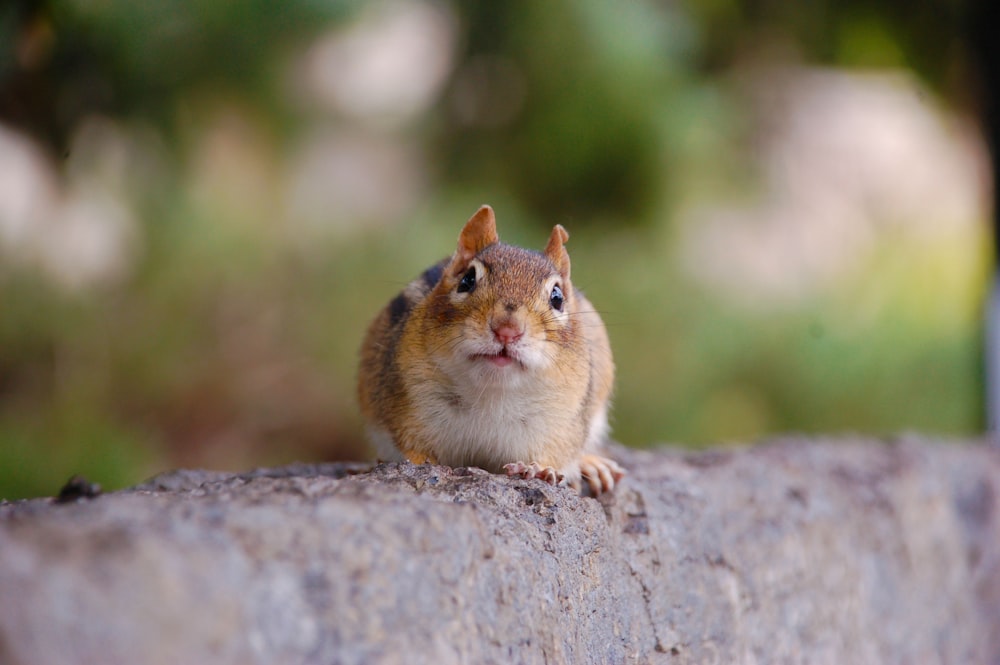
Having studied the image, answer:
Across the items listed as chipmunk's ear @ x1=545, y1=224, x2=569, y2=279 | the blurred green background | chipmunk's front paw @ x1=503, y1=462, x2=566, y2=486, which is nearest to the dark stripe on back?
chipmunk's ear @ x1=545, y1=224, x2=569, y2=279

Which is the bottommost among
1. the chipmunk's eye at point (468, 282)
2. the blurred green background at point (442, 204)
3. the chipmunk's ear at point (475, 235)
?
the chipmunk's eye at point (468, 282)

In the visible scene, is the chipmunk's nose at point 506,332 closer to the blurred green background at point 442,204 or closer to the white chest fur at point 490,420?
→ the white chest fur at point 490,420

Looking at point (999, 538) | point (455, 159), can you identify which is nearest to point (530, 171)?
point (455, 159)

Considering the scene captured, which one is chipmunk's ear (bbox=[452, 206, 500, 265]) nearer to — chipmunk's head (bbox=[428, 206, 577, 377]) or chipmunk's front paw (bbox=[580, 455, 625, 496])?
chipmunk's head (bbox=[428, 206, 577, 377])

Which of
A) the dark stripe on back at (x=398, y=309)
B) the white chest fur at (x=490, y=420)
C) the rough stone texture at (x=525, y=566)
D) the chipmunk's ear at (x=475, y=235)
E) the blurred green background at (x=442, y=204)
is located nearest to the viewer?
the rough stone texture at (x=525, y=566)

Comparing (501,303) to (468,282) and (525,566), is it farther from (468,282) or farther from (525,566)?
(525,566)

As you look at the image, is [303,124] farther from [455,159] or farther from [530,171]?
[530,171]

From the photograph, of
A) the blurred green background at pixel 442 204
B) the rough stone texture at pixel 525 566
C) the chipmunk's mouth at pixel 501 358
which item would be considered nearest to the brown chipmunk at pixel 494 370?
the chipmunk's mouth at pixel 501 358
